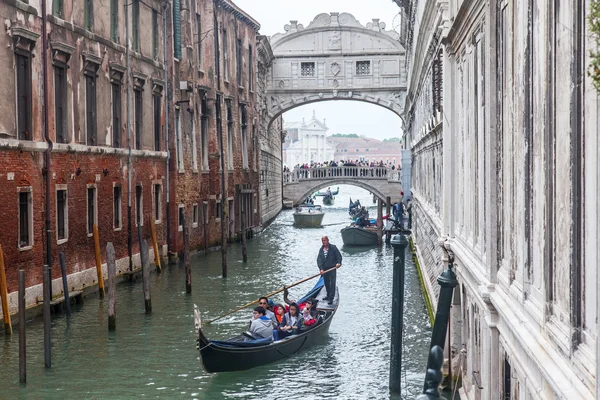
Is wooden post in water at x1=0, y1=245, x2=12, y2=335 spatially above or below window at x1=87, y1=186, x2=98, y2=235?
below

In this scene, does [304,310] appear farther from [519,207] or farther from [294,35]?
[294,35]

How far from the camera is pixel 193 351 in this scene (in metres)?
11.9

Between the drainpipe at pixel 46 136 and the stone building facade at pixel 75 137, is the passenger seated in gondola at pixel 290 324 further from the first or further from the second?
the drainpipe at pixel 46 136

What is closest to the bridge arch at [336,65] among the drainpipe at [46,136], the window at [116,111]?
the window at [116,111]

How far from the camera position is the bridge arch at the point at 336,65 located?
3541 centimetres

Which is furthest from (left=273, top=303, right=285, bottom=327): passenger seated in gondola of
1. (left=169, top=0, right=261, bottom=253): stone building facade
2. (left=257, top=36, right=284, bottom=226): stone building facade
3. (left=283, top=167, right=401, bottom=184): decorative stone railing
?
(left=283, top=167, right=401, bottom=184): decorative stone railing

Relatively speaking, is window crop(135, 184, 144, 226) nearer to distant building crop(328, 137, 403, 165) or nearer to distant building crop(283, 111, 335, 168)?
distant building crop(283, 111, 335, 168)

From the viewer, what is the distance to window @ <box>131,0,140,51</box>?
19016 millimetres

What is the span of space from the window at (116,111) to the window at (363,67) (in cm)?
1877

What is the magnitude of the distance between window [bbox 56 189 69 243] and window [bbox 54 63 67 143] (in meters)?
0.91

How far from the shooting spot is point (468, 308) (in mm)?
7941

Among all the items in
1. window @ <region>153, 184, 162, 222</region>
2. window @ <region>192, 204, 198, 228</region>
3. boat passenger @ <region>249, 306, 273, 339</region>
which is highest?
window @ <region>153, 184, 162, 222</region>

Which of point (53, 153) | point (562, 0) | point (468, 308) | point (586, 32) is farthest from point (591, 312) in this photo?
point (53, 153)

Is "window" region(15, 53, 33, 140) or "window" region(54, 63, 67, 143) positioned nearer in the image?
"window" region(15, 53, 33, 140)
